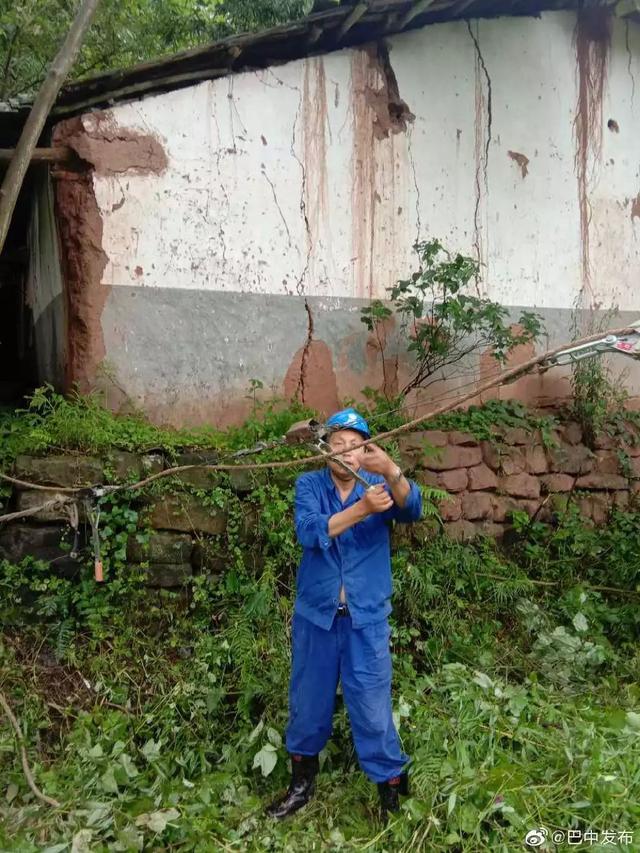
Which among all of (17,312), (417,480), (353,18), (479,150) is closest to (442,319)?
(417,480)

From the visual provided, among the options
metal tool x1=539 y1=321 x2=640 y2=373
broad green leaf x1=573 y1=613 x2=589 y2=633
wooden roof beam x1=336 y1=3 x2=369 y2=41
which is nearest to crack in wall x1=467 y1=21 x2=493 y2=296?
wooden roof beam x1=336 y1=3 x2=369 y2=41

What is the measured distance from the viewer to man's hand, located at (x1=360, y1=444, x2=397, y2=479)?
9.75ft

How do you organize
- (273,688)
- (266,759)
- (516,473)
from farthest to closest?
1. (516,473)
2. (273,688)
3. (266,759)

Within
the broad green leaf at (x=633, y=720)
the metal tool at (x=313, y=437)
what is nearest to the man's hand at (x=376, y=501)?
the metal tool at (x=313, y=437)

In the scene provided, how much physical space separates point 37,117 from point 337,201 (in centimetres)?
230

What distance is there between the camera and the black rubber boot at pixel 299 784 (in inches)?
131

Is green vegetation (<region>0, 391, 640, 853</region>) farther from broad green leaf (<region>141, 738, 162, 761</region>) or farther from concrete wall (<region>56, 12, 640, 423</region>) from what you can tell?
concrete wall (<region>56, 12, 640, 423</region>)

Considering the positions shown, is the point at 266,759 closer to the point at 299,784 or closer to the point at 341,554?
the point at 299,784

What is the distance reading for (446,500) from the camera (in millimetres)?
5410

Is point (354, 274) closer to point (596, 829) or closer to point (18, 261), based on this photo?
point (18, 261)

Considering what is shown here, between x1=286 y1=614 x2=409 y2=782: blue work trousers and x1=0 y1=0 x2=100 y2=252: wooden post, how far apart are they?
2.85m

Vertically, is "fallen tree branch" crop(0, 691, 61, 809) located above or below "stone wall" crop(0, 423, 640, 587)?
below

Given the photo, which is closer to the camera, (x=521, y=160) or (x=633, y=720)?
(x=633, y=720)

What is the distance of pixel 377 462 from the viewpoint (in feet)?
9.77
